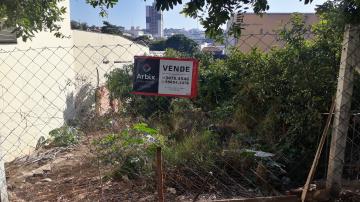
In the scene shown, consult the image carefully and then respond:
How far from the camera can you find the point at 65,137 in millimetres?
7723

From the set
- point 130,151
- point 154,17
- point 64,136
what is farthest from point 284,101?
point 64,136

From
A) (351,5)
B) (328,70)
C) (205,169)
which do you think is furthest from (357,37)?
(205,169)

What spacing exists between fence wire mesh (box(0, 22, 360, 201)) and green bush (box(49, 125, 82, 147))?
0.04 metres

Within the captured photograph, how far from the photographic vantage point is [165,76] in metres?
2.78

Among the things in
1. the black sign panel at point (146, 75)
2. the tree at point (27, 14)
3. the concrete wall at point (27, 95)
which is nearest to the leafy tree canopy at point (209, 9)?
the tree at point (27, 14)

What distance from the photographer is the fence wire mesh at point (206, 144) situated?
3.58 m

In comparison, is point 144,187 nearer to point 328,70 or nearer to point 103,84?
point 328,70

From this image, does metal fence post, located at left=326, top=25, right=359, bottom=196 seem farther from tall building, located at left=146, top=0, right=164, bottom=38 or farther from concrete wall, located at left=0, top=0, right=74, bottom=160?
concrete wall, located at left=0, top=0, right=74, bottom=160

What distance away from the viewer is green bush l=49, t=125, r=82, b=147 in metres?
7.49

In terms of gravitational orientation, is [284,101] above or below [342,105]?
below

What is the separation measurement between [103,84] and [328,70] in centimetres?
979

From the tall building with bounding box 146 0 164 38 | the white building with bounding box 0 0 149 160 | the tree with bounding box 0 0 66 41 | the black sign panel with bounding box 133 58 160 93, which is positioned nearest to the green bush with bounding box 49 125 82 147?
the white building with bounding box 0 0 149 160

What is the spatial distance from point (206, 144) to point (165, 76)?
189 centimetres

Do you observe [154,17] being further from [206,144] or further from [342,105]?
[342,105]
